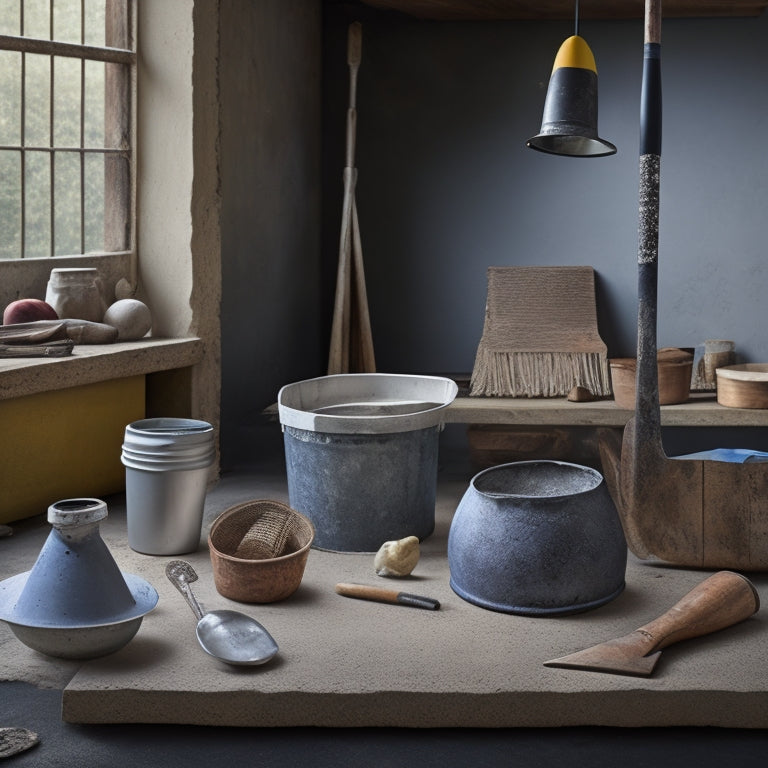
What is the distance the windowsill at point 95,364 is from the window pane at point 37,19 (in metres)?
1.33

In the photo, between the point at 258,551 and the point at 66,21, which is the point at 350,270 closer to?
the point at 66,21

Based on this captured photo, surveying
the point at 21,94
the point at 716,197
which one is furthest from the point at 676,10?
the point at 21,94

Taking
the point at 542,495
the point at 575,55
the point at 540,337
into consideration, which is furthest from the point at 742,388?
the point at 575,55

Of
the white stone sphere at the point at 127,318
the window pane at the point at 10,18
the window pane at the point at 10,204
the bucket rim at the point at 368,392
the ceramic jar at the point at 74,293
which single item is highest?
the window pane at the point at 10,18

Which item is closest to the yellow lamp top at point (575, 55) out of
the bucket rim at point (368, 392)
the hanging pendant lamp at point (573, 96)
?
the hanging pendant lamp at point (573, 96)

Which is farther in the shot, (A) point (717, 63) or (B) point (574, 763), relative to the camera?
(A) point (717, 63)

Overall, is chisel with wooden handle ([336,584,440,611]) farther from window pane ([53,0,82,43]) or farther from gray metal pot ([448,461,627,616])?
window pane ([53,0,82,43])

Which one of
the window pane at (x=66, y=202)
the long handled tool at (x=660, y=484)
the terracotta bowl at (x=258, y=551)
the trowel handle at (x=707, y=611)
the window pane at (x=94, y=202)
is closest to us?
the trowel handle at (x=707, y=611)

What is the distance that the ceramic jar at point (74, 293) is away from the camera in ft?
14.3

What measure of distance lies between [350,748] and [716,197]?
3993 mm

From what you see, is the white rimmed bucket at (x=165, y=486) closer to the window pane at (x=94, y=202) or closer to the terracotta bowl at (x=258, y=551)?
the terracotta bowl at (x=258, y=551)

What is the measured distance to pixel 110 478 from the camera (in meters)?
4.62

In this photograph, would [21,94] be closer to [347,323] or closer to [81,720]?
[347,323]

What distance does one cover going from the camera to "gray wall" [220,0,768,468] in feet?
17.8
